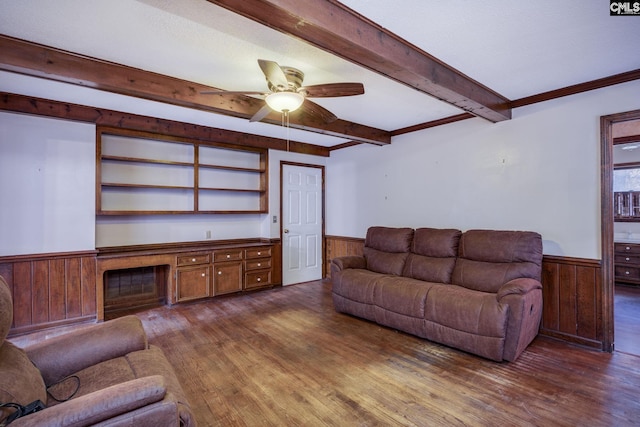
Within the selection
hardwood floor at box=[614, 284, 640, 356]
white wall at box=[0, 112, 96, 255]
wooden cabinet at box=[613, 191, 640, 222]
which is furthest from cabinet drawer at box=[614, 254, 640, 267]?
white wall at box=[0, 112, 96, 255]

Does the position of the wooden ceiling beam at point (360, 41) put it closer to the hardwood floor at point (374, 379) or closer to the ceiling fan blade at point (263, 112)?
the ceiling fan blade at point (263, 112)

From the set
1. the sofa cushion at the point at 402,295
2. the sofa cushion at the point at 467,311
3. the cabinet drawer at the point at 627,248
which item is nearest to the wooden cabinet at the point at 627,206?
the cabinet drawer at the point at 627,248

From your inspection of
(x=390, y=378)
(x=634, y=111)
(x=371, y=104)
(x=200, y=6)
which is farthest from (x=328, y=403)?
(x=634, y=111)

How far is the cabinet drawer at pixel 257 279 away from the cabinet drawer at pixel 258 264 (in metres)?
0.08

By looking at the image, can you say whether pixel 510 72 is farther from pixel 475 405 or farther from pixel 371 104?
pixel 475 405

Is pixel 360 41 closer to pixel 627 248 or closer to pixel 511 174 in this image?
pixel 511 174

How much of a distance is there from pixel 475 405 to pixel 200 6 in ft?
10.1

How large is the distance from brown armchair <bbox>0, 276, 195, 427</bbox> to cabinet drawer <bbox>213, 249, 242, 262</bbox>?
2.50 m

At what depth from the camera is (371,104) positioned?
359cm

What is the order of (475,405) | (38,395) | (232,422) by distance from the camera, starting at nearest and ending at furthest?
(38,395), (232,422), (475,405)

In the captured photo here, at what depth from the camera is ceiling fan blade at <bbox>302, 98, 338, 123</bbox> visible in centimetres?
275

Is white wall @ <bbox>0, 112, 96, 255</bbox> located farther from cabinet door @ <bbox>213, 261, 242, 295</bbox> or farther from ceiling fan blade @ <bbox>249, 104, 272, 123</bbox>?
ceiling fan blade @ <bbox>249, 104, 272, 123</bbox>

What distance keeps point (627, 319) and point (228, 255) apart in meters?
5.13

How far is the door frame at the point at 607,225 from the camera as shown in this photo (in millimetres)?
2910
